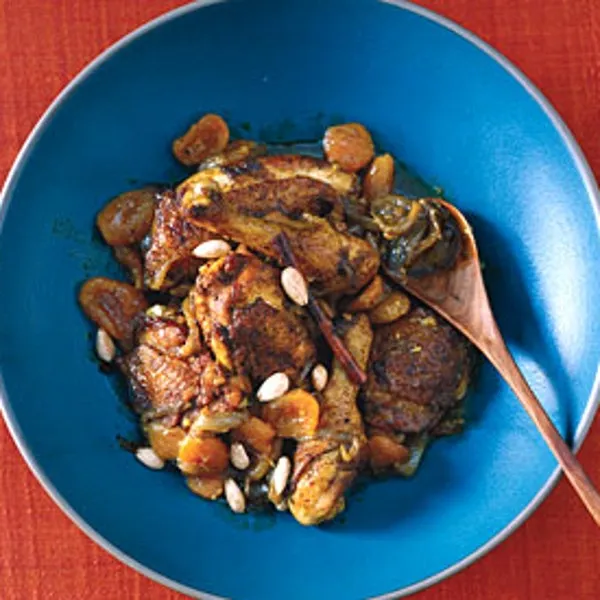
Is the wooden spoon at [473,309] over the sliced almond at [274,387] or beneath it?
over

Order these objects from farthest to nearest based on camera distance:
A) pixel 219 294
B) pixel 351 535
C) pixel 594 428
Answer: pixel 594 428 < pixel 351 535 < pixel 219 294

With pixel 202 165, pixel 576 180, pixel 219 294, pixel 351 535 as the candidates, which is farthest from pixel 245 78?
pixel 351 535

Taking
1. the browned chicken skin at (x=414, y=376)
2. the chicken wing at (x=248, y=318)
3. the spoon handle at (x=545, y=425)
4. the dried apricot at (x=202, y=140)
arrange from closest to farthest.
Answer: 1. the spoon handle at (x=545, y=425)
2. the chicken wing at (x=248, y=318)
3. the browned chicken skin at (x=414, y=376)
4. the dried apricot at (x=202, y=140)

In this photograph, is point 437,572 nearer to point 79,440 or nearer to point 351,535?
point 351,535

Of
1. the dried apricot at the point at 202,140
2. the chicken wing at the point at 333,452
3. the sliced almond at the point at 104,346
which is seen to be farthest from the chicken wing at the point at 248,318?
the dried apricot at the point at 202,140

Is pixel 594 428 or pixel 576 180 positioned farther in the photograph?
pixel 594 428

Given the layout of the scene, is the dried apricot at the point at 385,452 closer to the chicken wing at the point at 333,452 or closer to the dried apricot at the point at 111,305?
the chicken wing at the point at 333,452

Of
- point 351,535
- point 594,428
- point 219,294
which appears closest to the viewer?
point 219,294
